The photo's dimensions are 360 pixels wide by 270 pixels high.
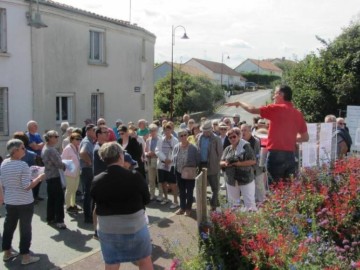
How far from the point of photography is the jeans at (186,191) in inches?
335

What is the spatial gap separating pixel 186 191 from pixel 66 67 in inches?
400

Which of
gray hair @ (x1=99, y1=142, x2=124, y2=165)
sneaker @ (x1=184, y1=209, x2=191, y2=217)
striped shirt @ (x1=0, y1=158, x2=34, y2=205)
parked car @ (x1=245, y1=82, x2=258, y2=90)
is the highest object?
parked car @ (x1=245, y1=82, x2=258, y2=90)

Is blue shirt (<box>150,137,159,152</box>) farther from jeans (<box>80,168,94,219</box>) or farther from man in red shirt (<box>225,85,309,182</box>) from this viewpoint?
man in red shirt (<box>225,85,309,182</box>)

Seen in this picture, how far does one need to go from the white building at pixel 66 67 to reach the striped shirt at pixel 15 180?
8.73 meters

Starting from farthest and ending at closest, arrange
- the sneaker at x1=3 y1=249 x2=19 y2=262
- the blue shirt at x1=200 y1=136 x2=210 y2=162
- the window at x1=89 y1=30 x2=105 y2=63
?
the window at x1=89 y1=30 x2=105 y2=63, the blue shirt at x1=200 y1=136 x2=210 y2=162, the sneaker at x1=3 y1=249 x2=19 y2=262

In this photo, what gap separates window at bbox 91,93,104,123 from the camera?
18.9 meters

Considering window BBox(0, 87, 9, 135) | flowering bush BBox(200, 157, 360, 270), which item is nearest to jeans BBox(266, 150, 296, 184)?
flowering bush BBox(200, 157, 360, 270)

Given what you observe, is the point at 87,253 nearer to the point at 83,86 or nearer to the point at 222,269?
the point at 222,269

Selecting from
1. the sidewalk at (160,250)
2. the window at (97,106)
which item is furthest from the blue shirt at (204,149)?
the window at (97,106)

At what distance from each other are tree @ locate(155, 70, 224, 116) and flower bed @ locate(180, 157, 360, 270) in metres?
36.9

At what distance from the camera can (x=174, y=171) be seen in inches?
357

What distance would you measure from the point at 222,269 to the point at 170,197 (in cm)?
656

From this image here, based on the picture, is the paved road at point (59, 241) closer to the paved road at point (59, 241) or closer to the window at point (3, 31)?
the paved road at point (59, 241)

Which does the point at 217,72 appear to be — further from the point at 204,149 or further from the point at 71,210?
the point at 71,210
